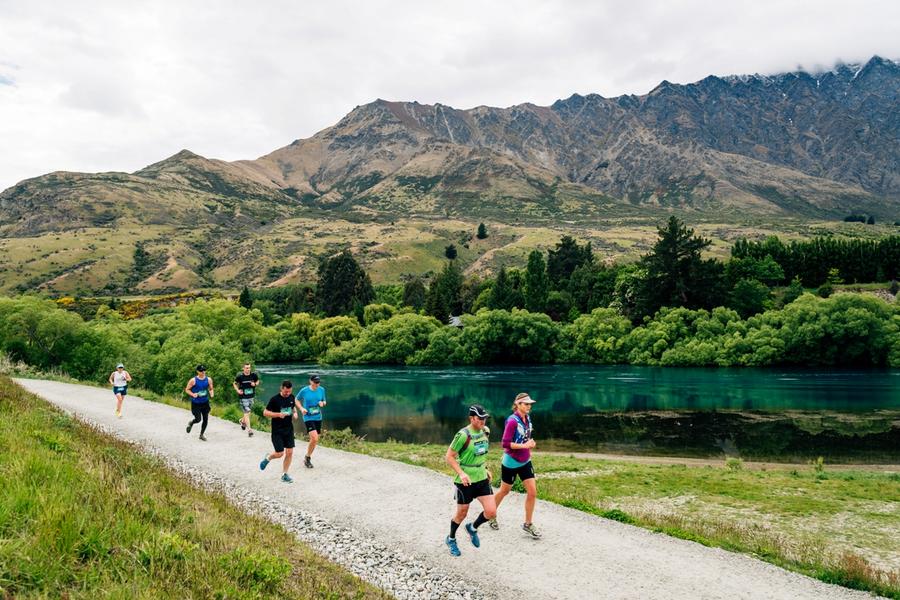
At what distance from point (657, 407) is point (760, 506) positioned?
3402 centimetres

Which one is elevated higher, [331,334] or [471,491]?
[471,491]

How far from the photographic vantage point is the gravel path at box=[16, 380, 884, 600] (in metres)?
9.48

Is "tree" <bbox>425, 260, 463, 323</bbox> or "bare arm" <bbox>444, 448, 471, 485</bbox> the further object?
"tree" <bbox>425, 260, 463, 323</bbox>

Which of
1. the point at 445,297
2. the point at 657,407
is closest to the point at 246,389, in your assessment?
the point at 657,407

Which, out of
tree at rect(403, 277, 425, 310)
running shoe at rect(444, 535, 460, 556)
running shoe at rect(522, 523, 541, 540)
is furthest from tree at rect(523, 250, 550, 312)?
running shoe at rect(444, 535, 460, 556)

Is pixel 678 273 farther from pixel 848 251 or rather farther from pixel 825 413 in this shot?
pixel 825 413

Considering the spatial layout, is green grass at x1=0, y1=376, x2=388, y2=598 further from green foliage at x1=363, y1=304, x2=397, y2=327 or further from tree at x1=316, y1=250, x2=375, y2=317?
tree at x1=316, y1=250, x2=375, y2=317

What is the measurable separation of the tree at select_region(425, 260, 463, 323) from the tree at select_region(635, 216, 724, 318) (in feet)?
132

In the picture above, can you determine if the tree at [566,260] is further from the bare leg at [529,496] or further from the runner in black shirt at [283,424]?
the bare leg at [529,496]

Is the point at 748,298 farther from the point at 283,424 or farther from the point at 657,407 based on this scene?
the point at 283,424

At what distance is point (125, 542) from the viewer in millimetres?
6973

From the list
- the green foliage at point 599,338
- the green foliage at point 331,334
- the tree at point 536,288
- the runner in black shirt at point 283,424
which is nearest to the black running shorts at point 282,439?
the runner in black shirt at point 283,424

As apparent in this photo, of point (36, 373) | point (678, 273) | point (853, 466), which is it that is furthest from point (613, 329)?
point (36, 373)

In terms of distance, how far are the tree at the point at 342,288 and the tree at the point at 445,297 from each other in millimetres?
17428
